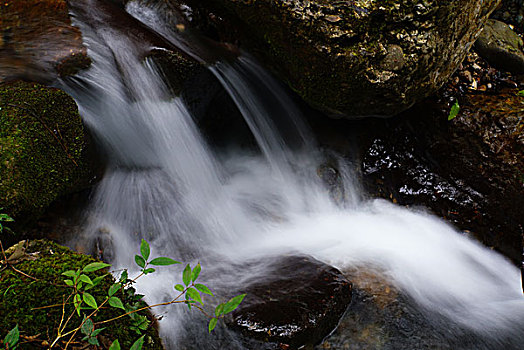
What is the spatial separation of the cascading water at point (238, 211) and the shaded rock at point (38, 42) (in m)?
0.15

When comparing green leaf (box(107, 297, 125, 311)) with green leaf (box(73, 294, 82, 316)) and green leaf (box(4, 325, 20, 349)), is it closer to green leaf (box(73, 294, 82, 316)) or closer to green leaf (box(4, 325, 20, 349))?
green leaf (box(73, 294, 82, 316))

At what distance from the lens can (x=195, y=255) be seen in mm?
3533

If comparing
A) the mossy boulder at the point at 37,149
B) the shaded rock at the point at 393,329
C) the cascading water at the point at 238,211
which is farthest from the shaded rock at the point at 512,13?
the mossy boulder at the point at 37,149

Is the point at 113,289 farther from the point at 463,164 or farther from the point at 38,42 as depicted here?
the point at 463,164

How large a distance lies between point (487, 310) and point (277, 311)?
1950 millimetres

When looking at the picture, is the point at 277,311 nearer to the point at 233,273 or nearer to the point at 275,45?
the point at 233,273

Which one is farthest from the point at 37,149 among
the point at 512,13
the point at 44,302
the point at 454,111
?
the point at 512,13

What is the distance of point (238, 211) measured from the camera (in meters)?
4.28

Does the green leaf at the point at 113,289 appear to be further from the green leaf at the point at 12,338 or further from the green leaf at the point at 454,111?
the green leaf at the point at 454,111

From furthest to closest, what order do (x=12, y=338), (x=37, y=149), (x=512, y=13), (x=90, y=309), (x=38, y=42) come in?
(x=512, y=13)
(x=38, y=42)
(x=37, y=149)
(x=90, y=309)
(x=12, y=338)

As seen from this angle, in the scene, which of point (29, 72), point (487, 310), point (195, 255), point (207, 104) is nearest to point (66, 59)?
point (29, 72)

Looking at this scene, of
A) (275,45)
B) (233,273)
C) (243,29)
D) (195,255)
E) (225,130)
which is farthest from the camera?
(225,130)

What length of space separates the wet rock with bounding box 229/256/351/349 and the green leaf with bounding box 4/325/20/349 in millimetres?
1509

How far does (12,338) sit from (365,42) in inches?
127
